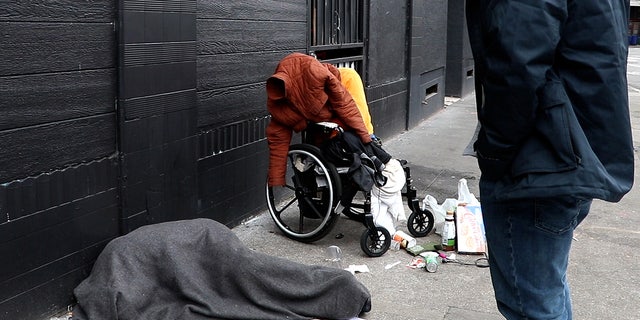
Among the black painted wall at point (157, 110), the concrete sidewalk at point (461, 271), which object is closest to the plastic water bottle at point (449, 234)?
the concrete sidewalk at point (461, 271)

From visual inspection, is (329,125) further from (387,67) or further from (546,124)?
(387,67)

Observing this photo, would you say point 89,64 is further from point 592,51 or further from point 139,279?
point 592,51

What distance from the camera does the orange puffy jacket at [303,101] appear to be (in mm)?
5645

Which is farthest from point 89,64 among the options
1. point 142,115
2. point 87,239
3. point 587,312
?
point 587,312

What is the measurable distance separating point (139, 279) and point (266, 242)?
183 centimetres

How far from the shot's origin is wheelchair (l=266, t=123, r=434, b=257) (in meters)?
5.74

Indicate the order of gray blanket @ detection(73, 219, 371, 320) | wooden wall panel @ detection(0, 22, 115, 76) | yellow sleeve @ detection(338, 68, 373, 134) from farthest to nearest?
yellow sleeve @ detection(338, 68, 373, 134) < gray blanket @ detection(73, 219, 371, 320) < wooden wall panel @ detection(0, 22, 115, 76)

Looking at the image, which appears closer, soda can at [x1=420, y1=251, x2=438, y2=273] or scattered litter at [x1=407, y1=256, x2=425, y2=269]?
soda can at [x1=420, y1=251, x2=438, y2=273]

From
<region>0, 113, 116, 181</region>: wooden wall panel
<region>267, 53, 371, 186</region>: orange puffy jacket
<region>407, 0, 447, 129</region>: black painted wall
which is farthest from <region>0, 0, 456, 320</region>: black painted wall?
<region>407, 0, 447, 129</region>: black painted wall

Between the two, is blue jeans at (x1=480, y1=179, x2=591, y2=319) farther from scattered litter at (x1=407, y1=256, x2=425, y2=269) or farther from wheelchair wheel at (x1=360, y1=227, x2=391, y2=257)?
wheelchair wheel at (x1=360, y1=227, x2=391, y2=257)

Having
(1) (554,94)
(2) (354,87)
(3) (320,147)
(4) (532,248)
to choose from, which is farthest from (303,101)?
(1) (554,94)

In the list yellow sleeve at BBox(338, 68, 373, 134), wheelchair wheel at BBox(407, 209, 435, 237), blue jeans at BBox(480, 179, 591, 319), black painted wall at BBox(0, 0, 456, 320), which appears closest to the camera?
blue jeans at BBox(480, 179, 591, 319)

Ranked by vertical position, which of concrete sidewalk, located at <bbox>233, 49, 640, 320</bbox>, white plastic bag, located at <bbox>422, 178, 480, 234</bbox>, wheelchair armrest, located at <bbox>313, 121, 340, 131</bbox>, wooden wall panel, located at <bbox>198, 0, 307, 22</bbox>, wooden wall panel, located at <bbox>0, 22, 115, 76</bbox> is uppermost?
wooden wall panel, located at <bbox>198, 0, 307, 22</bbox>

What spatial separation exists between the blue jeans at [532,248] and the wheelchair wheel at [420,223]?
320 cm
